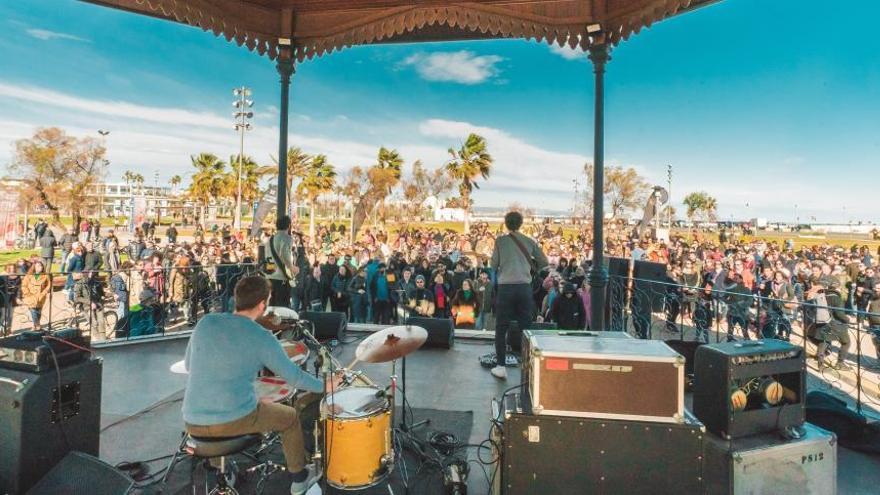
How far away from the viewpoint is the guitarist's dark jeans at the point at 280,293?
23.6 ft

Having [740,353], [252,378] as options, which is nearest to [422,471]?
[252,378]

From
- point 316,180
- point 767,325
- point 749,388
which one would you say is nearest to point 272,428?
point 749,388

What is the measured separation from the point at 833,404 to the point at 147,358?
808cm

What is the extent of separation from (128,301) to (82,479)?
550cm

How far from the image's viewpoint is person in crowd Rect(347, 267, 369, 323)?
35.9 ft

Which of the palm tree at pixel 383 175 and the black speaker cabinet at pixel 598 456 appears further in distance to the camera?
the palm tree at pixel 383 175

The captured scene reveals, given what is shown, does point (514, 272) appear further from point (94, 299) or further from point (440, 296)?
point (94, 299)

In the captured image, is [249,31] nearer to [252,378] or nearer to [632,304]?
[252,378]

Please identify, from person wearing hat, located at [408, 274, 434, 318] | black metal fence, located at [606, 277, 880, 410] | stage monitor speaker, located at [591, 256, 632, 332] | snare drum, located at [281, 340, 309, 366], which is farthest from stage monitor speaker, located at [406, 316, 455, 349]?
snare drum, located at [281, 340, 309, 366]

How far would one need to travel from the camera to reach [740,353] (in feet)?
9.92

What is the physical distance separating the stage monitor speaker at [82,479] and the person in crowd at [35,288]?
8606 millimetres

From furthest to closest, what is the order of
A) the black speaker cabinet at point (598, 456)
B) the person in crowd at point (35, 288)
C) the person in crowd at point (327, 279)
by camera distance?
the person in crowd at point (327, 279)
the person in crowd at point (35, 288)
the black speaker cabinet at point (598, 456)

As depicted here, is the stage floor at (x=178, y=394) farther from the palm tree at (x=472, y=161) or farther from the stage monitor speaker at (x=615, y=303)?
the palm tree at (x=472, y=161)

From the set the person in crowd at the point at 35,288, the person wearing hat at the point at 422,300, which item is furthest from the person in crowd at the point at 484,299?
the person in crowd at the point at 35,288
